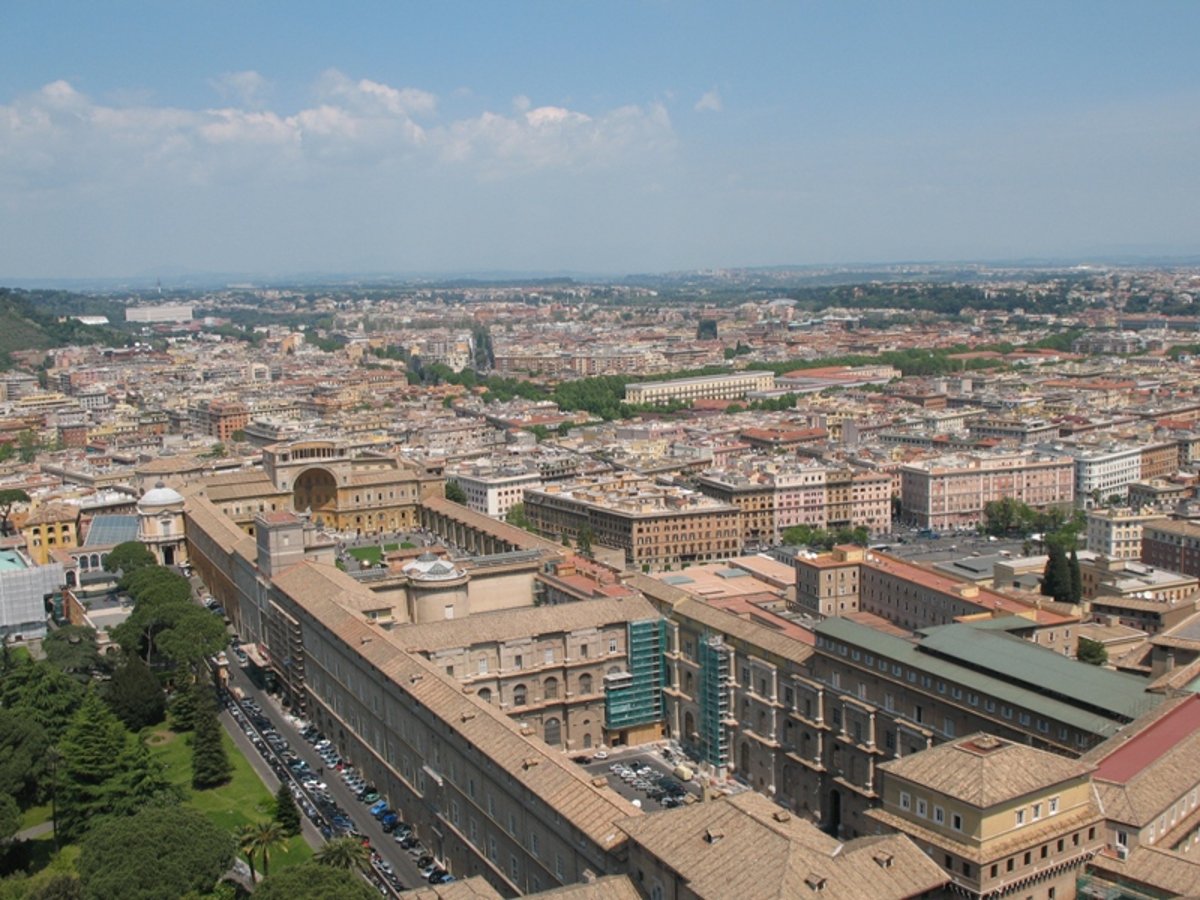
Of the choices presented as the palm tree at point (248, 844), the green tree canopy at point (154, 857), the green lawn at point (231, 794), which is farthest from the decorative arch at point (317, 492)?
the green tree canopy at point (154, 857)

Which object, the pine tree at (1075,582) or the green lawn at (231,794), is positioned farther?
the pine tree at (1075,582)

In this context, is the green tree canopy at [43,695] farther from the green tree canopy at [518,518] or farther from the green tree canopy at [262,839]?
the green tree canopy at [518,518]

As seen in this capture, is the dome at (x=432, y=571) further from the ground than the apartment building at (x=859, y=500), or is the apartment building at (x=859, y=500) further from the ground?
the dome at (x=432, y=571)

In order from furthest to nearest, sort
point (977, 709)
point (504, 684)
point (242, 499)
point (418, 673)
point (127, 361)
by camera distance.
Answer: point (127, 361) → point (242, 499) → point (504, 684) → point (418, 673) → point (977, 709)

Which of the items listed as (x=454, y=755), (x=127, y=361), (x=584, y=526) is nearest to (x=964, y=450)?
(x=584, y=526)

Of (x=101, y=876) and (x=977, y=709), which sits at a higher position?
(x=977, y=709)

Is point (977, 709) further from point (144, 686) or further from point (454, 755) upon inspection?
point (144, 686)
